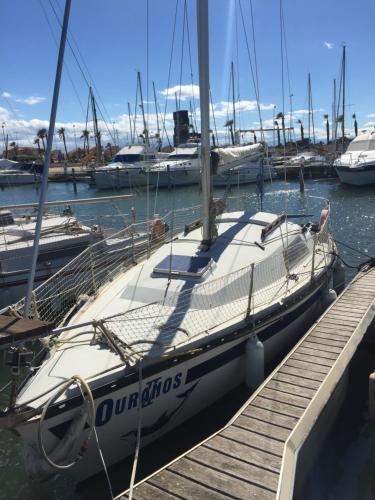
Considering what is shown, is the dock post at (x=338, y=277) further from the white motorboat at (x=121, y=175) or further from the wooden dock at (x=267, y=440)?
the white motorboat at (x=121, y=175)

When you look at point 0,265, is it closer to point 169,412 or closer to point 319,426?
point 169,412

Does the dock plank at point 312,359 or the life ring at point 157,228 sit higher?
the life ring at point 157,228

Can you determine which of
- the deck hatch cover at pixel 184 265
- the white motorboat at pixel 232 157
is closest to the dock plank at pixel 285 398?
the deck hatch cover at pixel 184 265

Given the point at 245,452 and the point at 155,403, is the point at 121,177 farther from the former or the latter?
the point at 245,452

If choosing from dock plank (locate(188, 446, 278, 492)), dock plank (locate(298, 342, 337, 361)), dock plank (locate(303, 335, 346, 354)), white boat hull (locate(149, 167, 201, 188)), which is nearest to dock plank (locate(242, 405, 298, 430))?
dock plank (locate(188, 446, 278, 492))

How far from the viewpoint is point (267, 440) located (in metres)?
5.59

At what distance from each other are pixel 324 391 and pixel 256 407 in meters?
1.05

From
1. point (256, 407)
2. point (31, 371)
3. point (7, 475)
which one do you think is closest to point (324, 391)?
point (256, 407)

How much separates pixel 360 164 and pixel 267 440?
37558mm

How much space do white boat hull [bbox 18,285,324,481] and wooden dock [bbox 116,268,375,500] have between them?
29.4 inches

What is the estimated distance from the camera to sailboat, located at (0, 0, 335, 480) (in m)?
5.37

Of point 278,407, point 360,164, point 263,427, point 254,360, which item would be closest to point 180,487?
point 263,427

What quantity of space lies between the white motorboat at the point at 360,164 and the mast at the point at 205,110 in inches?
1328

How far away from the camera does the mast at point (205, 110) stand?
7.83 metres
